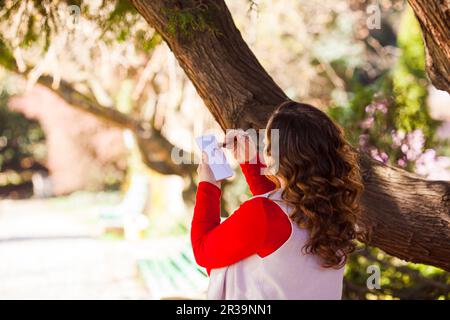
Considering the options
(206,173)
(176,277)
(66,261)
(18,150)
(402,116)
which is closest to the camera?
(206,173)

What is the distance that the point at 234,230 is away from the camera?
2.46m

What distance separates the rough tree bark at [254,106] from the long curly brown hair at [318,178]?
1153 mm

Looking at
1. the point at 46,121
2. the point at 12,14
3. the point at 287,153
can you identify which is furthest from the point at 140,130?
the point at 46,121

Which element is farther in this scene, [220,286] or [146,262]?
[146,262]

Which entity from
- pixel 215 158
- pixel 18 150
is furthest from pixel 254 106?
pixel 18 150

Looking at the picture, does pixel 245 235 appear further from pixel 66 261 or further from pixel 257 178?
pixel 66 261

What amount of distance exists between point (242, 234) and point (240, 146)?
1.53 feet

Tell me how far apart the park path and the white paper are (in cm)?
595

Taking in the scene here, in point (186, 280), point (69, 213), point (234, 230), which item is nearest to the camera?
point (234, 230)

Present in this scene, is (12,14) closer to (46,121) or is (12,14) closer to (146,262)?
(146,262)

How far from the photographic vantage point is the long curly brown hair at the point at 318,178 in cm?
250

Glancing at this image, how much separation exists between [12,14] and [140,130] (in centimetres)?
575

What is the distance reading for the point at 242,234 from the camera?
245 cm
